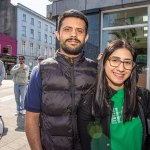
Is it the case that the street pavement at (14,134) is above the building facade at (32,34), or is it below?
below

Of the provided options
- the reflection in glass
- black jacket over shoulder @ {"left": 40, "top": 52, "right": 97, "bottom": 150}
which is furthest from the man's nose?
the reflection in glass

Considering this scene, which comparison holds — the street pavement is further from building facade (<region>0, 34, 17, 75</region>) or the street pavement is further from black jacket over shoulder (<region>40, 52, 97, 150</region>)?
building facade (<region>0, 34, 17, 75</region>)

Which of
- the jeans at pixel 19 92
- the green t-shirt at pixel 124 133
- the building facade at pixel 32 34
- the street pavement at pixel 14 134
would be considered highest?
the building facade at pixel 32 34

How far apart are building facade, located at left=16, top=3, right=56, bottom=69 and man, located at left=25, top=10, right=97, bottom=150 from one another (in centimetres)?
4116

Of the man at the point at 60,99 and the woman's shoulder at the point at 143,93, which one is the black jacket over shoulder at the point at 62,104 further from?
the woman's shoulder at the point at 143,93

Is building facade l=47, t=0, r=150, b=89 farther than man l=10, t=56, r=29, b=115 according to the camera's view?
No

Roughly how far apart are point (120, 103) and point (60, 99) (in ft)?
1.63

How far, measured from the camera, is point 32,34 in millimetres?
46062

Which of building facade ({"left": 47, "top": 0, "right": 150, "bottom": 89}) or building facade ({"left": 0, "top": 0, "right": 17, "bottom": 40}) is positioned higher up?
building facade ({"left": 0, "top": 0, "right": 17, "bottom": 40})

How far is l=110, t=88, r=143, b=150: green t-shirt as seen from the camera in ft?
6.22

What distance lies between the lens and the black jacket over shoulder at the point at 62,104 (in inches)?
81.5

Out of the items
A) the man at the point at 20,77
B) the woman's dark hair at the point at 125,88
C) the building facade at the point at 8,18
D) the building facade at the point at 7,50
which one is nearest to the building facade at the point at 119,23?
the man at the point at 20,77

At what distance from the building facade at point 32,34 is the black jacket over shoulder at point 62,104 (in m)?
41.2

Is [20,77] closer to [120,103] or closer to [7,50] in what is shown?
[120,103]
